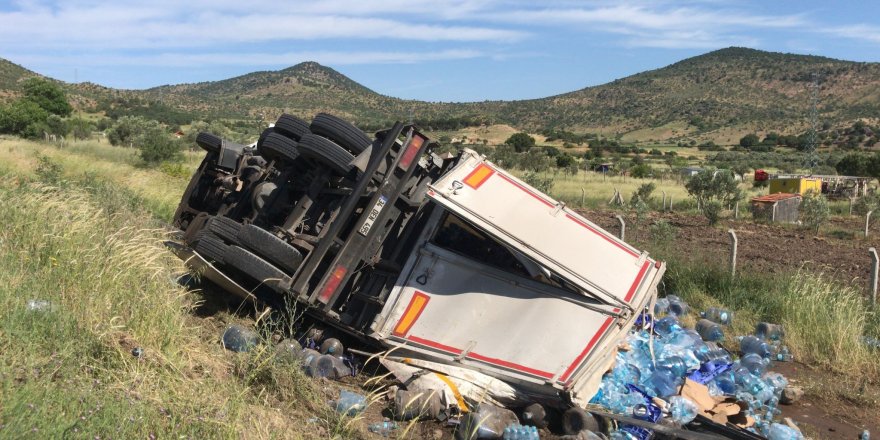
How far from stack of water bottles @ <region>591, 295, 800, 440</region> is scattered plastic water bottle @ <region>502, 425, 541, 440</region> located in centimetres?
67

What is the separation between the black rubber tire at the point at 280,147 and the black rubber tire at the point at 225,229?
4.02 feet

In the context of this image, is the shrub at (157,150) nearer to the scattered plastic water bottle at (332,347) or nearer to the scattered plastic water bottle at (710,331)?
the scattered plastic water bottle at (332,347)

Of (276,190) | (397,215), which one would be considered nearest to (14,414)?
(397,215)

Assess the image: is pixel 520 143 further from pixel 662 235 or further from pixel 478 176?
pixel 478 176

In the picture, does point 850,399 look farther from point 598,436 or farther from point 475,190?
point 475,190

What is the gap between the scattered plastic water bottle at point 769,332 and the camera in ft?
28.8

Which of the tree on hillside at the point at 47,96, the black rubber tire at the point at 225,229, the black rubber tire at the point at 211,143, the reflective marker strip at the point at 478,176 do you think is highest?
the tree on hillside at the point at 47,96

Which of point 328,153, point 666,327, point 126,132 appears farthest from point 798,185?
point 126,132

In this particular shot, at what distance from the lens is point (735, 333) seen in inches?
355

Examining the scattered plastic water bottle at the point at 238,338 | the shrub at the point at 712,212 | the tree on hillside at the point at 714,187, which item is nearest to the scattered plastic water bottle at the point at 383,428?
the scattered plastic water bottle at the point at 238,338

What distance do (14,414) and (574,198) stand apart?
2558cm

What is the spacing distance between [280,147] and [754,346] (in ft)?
18.1

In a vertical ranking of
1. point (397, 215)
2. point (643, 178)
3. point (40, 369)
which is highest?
point (397, 215)

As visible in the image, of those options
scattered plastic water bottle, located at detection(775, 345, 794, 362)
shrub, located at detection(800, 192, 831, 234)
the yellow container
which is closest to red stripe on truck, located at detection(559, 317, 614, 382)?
scattered plastic water bottle, located at detection(775, 345, 794, 362)
